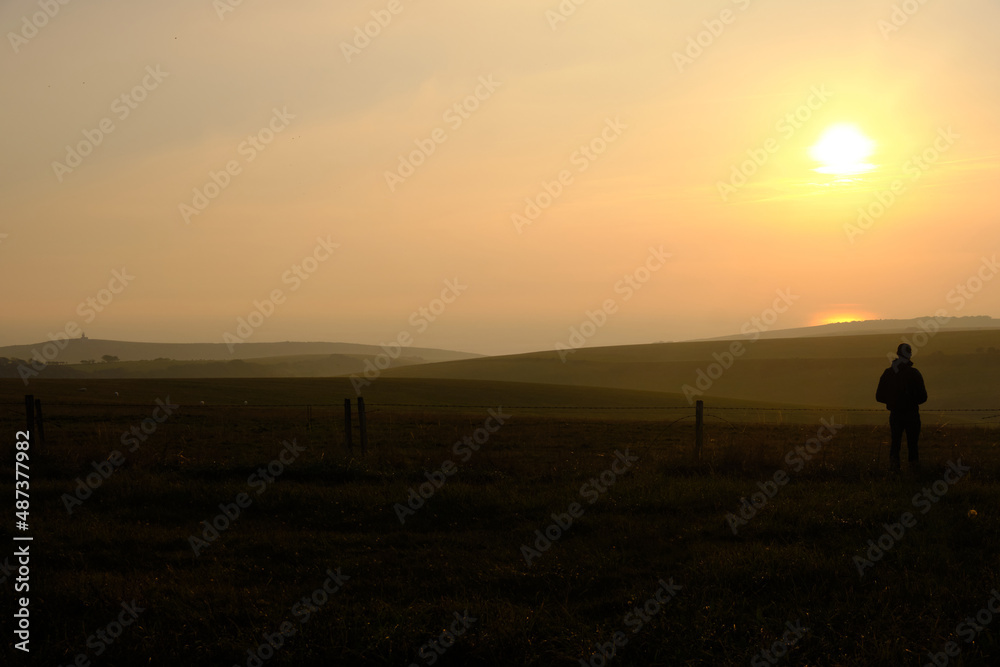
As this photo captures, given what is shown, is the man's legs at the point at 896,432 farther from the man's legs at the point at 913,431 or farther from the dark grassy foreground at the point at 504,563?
the dark grassy foreground at the point at 504,563

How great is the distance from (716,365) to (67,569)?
94429 millimetres

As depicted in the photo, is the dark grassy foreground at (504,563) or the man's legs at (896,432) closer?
the dark grassy foreground at (504,563)

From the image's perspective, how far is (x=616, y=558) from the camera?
845 centimetres

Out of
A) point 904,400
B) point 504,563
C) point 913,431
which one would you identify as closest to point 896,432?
point 913,431

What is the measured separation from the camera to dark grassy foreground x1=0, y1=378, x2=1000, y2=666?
20.0 feet

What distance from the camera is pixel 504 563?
8375 mm

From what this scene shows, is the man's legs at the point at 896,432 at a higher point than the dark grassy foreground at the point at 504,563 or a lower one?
higher

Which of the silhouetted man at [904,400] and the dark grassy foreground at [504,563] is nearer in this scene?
the dark grassy foreground at [504,563]

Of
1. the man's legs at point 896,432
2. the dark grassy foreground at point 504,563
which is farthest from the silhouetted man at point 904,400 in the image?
the dark grassy foreground at point 504,563

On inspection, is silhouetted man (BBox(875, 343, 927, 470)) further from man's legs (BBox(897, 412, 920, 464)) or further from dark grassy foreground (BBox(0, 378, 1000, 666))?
dark grassy foreground (BBox(0, 378, 1000, 666))

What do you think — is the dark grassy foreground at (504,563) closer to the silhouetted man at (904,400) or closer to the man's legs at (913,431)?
the man's legs at (913,431)

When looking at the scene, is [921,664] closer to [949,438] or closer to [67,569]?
[67,569]

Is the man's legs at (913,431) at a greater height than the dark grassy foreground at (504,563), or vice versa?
the man's legs at (913,431)

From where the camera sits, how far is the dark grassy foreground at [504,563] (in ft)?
20.0
